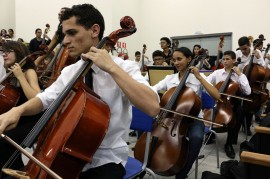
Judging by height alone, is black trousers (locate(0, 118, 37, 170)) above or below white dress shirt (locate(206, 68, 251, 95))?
below

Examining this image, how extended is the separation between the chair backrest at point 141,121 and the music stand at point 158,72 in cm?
127

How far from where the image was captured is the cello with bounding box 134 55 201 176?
1.80m

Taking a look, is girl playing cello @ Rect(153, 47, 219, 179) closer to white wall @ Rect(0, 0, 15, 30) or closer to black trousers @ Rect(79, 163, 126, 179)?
black trousers @ Rect(79, 163, 126, 179)

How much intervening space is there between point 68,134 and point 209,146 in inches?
103

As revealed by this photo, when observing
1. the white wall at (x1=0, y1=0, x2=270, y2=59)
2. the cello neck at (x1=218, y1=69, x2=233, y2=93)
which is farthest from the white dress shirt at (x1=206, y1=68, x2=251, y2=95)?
the white wall at (x1=0, y1=0, x2=270, y2=59)

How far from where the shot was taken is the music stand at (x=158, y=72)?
2.95 meters

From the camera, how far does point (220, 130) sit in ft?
9.56

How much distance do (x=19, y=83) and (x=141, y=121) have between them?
989 mm

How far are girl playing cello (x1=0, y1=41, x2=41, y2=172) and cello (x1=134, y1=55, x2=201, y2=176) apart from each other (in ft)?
2.52

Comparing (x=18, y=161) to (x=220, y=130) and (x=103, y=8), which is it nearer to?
(x=220, y=130)

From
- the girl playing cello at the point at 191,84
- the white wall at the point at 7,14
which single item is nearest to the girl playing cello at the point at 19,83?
the girl playing cello at the point at 191,84

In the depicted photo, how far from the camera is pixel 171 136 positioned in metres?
1.93

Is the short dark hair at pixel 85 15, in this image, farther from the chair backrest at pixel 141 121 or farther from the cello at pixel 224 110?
the cello at pixel 224 110

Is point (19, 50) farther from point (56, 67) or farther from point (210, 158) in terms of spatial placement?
point (210, 158)
